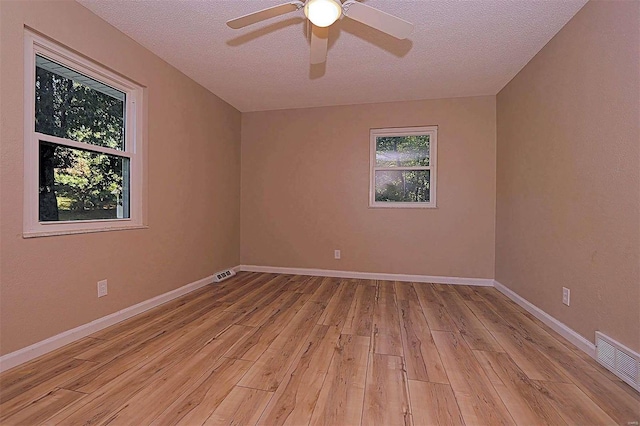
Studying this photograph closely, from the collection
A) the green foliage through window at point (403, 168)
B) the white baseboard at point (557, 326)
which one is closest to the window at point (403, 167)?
the green foliage through window at point (403, 168)

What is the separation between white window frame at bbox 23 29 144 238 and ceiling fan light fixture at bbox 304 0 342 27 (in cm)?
182

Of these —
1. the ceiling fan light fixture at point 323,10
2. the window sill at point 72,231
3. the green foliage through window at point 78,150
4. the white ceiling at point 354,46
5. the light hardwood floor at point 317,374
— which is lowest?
the light hardwood floor at point 317,374

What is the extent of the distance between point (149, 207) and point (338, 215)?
8.03 ft

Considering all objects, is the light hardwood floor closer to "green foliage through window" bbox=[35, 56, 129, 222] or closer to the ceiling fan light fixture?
"green foliage through window" bbox=[35, 56, 129, 222]

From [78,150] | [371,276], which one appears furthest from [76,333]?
[371,276]

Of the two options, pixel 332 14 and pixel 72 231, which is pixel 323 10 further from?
pixel 72 231

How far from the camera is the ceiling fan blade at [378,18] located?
5.74 ft

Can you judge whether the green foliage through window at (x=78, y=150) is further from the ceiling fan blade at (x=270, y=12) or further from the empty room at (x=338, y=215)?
the ceiling fan blade at (x=270, y=12)

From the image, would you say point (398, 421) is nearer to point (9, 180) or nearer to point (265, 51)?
point (9, 180)

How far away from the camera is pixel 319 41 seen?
208 cm

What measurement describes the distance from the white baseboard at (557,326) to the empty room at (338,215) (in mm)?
27

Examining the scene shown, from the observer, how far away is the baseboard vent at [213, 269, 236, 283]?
156 inches

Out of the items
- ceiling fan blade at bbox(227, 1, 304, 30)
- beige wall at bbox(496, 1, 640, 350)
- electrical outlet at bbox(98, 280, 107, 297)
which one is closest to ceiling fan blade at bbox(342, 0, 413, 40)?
ceiling fan blade at bbox(227, 1, 304, 30)

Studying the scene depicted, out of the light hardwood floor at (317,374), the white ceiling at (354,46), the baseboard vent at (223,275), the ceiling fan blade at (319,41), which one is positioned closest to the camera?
the light hardwood floor at (317,374)
